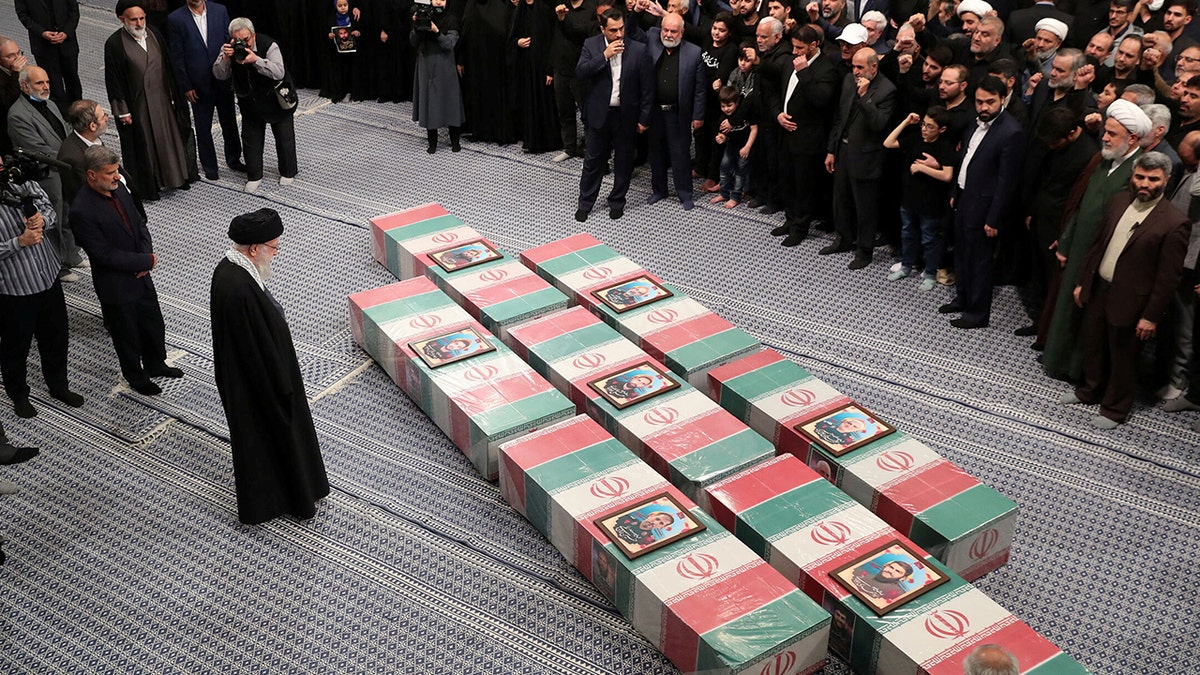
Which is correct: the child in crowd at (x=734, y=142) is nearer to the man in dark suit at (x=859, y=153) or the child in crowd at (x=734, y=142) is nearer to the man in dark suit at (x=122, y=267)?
the man in dark suit at (x=859, y=153)

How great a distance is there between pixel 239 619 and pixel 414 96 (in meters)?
5.81

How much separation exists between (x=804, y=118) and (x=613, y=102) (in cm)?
141

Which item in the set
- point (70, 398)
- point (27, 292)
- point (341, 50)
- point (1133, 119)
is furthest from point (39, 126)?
point (1133, 119)

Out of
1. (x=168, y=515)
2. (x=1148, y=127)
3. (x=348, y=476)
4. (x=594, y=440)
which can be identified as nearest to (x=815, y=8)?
(x=1148, y=127)

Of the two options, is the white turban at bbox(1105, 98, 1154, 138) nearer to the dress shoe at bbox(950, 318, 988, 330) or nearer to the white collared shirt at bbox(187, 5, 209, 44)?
the dress shoe at bbox(950, 318, 988, 330)

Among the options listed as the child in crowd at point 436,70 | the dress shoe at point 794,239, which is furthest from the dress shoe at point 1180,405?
the child in crowd at point 436,70

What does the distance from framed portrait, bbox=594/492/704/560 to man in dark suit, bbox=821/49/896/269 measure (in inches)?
133

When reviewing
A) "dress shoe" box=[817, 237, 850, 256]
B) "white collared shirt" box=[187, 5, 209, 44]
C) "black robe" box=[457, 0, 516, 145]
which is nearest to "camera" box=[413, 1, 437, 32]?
"black robe" box=[457, 0, 516, 145]

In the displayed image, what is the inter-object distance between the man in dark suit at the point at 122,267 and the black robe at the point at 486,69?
412 cm

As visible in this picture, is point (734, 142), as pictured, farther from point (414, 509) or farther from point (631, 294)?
point (414, 509)

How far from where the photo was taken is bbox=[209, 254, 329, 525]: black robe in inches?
179

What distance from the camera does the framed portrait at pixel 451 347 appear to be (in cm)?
556

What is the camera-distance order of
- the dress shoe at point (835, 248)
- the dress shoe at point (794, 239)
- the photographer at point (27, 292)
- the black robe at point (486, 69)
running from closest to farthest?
the photographer at point (27, 292), the dress shoe at point (835, 248), the dress shoe at point (794, 239), the black robe at point (486, 69)

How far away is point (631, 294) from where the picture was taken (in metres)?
6.18
